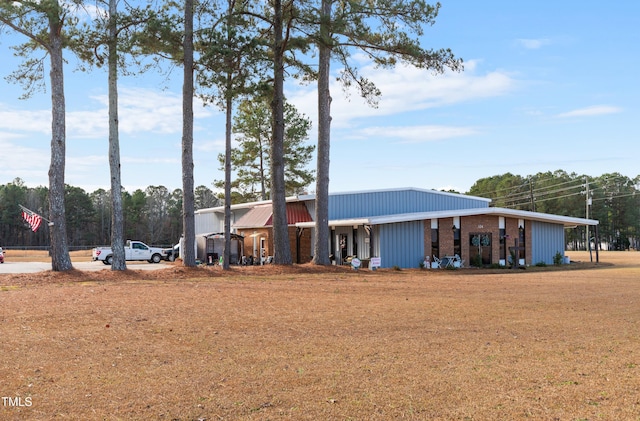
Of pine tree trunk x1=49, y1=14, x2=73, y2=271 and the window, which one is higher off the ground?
pine tree trunk x1=49, y1=14, x2=73, y2=271

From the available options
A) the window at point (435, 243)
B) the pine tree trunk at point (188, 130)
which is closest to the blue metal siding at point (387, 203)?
the window at point (435, 243)

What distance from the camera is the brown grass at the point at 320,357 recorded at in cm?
531

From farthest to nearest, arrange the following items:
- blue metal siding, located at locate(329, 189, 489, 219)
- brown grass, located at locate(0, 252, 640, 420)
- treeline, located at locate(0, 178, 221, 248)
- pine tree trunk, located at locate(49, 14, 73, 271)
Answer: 1. treeline, located at locate(0, 178, 221, 248)
2. blue metal siding, located at locate(329, 189, 489, 219)
3. pine tree trunk, located at locate(49, 14, 73, 271)
4. brown grass, located at locate(0, 252, 640, 420)

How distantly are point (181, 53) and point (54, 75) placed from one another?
17.3ft

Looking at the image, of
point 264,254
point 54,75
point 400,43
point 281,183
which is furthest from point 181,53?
point 264,254

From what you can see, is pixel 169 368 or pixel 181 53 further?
pixel 181 53

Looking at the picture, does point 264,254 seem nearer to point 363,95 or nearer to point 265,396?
point 363,95

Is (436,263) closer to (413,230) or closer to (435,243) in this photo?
(435,243)

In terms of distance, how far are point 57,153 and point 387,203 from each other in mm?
18479

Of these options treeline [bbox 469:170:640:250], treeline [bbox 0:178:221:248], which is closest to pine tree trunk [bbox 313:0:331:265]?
treeline [bbox 469:170:640:250]

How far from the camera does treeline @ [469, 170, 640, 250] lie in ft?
262

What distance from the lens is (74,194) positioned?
7906 cm

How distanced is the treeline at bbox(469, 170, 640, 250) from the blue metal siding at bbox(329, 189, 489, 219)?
44.9 meters

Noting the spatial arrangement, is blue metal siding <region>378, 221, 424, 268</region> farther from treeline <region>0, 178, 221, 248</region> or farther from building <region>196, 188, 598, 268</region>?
treeline <region>0, 178, 221, 248</region>
